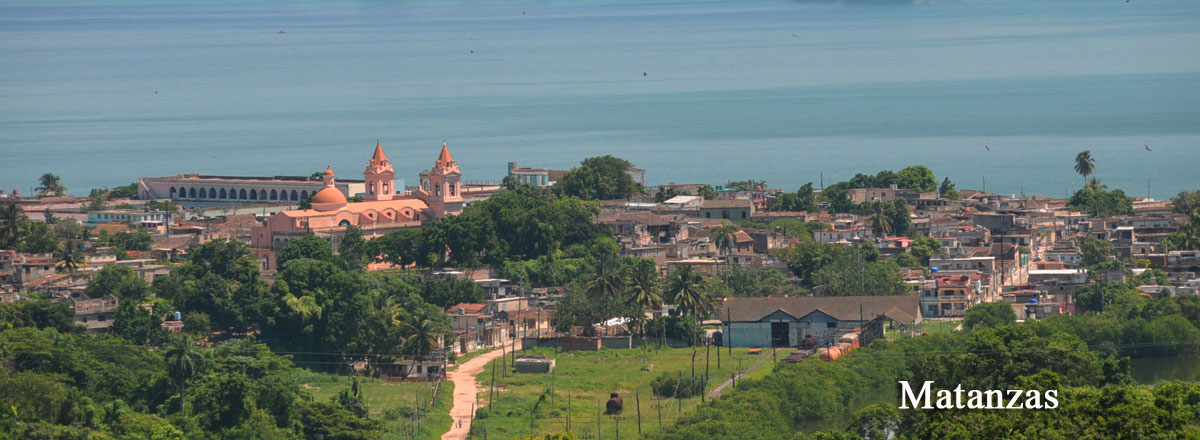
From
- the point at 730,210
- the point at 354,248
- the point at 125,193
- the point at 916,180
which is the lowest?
the point at 354,248

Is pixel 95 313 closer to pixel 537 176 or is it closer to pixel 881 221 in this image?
pixel 881 221

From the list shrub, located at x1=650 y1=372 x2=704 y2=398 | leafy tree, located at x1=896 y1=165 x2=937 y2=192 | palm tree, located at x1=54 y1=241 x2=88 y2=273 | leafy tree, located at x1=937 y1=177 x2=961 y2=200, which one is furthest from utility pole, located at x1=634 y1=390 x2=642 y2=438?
leafy tree, located at x1=896 y1=165 x2=937 y2=192

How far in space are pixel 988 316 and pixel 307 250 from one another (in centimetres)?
2091

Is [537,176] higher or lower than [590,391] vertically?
higher

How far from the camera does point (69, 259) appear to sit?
174 ft

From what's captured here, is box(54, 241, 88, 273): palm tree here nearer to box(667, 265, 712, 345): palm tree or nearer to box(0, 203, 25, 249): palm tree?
→ box(0, 203, 25, 249): palm tree

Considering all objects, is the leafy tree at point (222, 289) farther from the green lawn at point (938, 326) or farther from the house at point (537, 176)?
the house at point (537, 176)

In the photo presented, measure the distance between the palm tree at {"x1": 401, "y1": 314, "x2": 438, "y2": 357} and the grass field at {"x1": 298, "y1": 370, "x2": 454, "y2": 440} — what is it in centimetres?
102

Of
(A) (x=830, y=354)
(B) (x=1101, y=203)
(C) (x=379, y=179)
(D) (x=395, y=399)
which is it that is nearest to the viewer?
(D) (x=395, y=399)

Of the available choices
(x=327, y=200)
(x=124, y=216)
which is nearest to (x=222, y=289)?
(x=327, y=200)

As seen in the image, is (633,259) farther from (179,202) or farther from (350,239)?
(179,202)

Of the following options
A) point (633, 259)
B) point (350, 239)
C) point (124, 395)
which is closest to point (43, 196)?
point (350, 239)

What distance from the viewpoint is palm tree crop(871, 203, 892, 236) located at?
60.1 metres

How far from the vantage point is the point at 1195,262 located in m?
52.4
